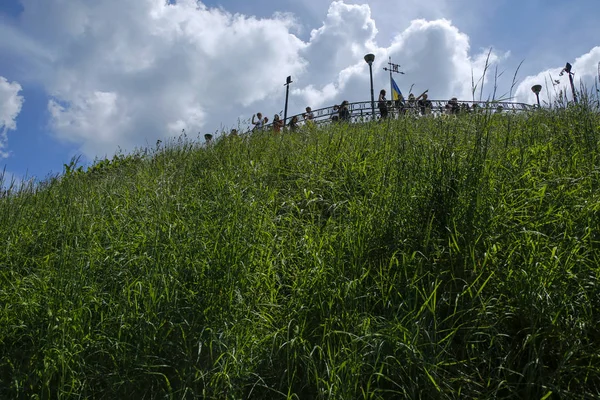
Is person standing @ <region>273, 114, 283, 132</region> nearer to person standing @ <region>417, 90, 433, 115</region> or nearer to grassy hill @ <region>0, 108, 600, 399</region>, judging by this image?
person standing @ <region>417, 90, 433, 115</region>

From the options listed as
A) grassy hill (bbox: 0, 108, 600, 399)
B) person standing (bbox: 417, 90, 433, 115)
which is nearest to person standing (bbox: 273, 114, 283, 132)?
person standing (bbox: 417, 90, 433, 115)

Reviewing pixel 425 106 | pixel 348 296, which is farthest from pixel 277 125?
pixel 348 296

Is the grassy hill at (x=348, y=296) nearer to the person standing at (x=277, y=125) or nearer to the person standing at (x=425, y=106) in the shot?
the person standing at (x=425, y=106)

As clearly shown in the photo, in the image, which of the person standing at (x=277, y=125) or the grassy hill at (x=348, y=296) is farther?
the person standing at (x=277, y=125)

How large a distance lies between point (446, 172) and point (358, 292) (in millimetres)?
1253

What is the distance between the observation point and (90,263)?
12.5 feet

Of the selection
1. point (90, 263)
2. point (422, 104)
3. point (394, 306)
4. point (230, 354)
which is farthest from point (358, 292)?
point (422, 104)

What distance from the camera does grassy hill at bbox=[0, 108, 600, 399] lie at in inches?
99.9

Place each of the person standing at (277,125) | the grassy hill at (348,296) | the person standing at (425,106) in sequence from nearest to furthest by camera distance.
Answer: the grassy hill at (348,296) → the person standing at (425,106) → the person standing at (277,125)

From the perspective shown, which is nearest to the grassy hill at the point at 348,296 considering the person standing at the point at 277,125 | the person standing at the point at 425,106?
the person standing at the point at 425,106

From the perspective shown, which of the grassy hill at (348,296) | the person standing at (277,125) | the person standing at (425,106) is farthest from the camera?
the person standing at (277,125)

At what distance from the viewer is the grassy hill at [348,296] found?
8.32ft

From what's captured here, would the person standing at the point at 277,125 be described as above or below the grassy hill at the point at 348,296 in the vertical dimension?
above

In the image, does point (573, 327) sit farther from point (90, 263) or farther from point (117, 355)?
point (90, 263)
